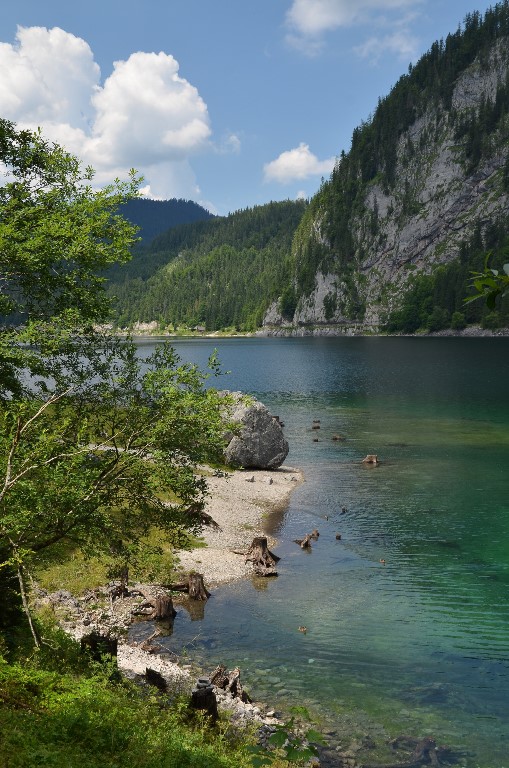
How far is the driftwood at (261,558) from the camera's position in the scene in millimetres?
32000

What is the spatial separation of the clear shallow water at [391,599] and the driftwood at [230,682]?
3.90ft

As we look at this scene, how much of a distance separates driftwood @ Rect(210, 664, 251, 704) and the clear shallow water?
1.19 m

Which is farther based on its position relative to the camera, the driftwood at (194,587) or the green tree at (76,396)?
the driftwood at (194,587)

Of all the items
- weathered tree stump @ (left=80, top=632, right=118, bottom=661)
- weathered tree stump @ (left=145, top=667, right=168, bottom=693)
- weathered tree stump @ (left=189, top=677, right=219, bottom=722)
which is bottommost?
weathered tree stump @ (left=145, top=667, right=168, bottom=693)

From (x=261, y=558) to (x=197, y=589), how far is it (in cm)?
534

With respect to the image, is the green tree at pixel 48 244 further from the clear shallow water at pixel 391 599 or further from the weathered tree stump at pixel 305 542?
the weathered tree stump at pixel 305 542

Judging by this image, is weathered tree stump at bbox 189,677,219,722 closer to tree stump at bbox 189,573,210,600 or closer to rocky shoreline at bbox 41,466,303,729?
rocky shoreline at bbox 41,466,303,729

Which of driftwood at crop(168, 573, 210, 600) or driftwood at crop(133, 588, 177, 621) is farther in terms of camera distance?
driftwood at crop(168, 573, 210, 600)

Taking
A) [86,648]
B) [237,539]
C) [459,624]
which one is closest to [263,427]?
[237,539]

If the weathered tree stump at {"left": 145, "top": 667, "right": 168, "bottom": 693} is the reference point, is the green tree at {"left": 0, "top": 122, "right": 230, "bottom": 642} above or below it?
above

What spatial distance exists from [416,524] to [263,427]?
18726 mm

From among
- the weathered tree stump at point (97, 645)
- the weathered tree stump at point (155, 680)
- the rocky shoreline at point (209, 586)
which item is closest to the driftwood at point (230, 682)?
the rocky shoreline at point (209, 586)

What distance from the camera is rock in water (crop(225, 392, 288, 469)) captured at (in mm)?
53469

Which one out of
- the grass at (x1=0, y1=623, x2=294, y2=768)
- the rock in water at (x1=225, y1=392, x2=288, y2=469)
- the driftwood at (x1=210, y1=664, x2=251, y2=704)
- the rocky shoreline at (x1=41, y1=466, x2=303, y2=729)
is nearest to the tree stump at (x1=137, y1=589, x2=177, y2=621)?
the rocky shoreline at (x1=41, y1=466, x2=303, y2=729)
